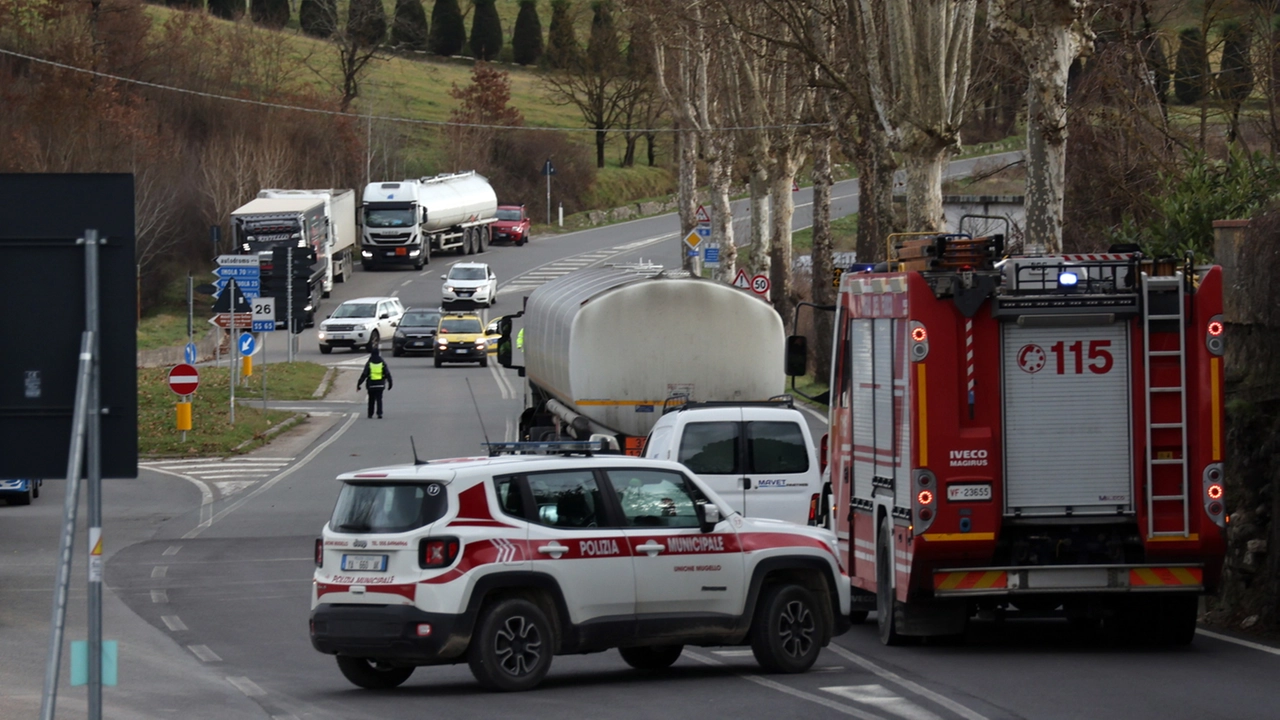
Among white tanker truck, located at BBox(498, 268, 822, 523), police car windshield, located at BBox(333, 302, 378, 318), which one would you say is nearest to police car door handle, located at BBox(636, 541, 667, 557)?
white tanker truck, located at BBox(498, 268, 822, 523)

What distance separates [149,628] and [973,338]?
815 centimetres

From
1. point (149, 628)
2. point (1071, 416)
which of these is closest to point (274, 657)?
point (149, 628)

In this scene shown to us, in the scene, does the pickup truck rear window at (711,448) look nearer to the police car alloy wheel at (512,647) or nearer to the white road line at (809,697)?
the white road line at (809,697)

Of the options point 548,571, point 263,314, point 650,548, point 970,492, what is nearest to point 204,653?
point 548,571

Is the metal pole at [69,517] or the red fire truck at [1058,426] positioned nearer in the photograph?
the metal pole at [69,517]

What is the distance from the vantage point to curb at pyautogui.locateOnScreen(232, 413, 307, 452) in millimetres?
34719

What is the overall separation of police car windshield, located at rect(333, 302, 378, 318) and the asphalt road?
3080 cm

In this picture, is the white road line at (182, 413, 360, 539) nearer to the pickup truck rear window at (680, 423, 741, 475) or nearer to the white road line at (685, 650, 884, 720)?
the pickup truck rear window at (680, 423, 741, 475)

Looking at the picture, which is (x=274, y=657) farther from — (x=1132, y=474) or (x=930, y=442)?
(x=1132, y=474)

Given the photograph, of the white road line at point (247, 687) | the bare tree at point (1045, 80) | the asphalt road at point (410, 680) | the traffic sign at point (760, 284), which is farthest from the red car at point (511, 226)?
the white road line at point (247, 687)

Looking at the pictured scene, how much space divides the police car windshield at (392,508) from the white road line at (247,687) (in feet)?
4.60

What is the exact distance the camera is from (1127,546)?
1277 centimetres

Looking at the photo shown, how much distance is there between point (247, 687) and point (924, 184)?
18079 millimetres

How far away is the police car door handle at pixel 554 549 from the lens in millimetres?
11531
